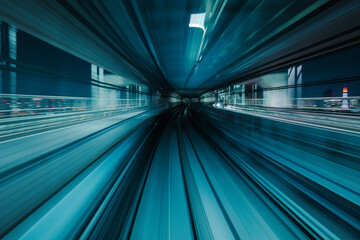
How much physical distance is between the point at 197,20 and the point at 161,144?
231 centimetres

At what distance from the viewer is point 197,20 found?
7.10ft

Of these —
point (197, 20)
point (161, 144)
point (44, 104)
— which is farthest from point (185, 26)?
point (44, 104)

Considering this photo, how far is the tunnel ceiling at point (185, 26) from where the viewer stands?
1.19 m

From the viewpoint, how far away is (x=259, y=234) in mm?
670

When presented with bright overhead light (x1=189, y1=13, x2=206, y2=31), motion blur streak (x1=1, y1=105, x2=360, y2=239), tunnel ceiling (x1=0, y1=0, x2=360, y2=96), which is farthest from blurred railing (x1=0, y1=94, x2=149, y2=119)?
bright overhead light (x1=189, y1=13, x2=206, y2=31)

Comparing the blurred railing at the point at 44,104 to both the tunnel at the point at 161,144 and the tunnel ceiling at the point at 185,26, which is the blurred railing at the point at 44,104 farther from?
the tunnel ceiling at the point at 185,26

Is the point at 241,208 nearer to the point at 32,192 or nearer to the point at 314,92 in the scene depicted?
the point at 32,192

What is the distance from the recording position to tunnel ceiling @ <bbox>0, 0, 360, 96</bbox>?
119 centimetres

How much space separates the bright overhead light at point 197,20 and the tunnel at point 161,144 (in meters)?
0.02

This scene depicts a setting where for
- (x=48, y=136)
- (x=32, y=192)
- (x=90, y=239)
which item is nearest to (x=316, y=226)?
(x=90, y=239)

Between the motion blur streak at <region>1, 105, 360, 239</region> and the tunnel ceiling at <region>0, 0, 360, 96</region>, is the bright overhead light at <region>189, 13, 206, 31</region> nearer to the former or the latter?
the tunnel ceiling at <region>0, 0, 360, 96</region>

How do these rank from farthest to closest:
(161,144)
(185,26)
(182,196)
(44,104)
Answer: (185,26) < (161,144) < (44,104) < (182,196)

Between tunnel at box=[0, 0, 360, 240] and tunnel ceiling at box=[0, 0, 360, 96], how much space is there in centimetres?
2

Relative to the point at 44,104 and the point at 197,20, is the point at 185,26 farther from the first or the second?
the point at 44,104
